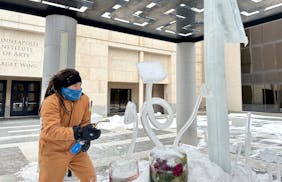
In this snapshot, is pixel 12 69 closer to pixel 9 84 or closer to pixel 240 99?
pixel 9 84

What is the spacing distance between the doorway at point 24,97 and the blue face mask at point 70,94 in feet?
54.5

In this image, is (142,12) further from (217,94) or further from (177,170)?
(177,170)

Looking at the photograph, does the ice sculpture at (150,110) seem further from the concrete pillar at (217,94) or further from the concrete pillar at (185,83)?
the concrete pillar at (185,83)

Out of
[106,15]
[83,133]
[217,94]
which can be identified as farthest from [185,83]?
[83,133]

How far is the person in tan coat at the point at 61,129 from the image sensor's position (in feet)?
6.64

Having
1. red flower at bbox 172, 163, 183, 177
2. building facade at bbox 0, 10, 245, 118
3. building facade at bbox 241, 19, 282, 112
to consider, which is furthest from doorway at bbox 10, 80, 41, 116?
building facade at bbox 241, 19, 282, 112

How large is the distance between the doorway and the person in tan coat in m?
16.5

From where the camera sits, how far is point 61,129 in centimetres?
202

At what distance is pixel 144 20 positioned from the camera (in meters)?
5.61

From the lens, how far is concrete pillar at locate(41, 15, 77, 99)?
453 cm

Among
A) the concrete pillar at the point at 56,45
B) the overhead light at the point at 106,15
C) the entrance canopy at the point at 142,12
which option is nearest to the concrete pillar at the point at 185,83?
the entrance canopy at the point at 142,12

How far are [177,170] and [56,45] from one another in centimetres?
388

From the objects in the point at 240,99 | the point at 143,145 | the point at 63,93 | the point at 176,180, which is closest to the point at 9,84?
the point at 143,145

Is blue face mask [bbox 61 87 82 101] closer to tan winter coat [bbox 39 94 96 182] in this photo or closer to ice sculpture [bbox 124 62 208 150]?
tan winter coat [bbox 39 94 96 182]
